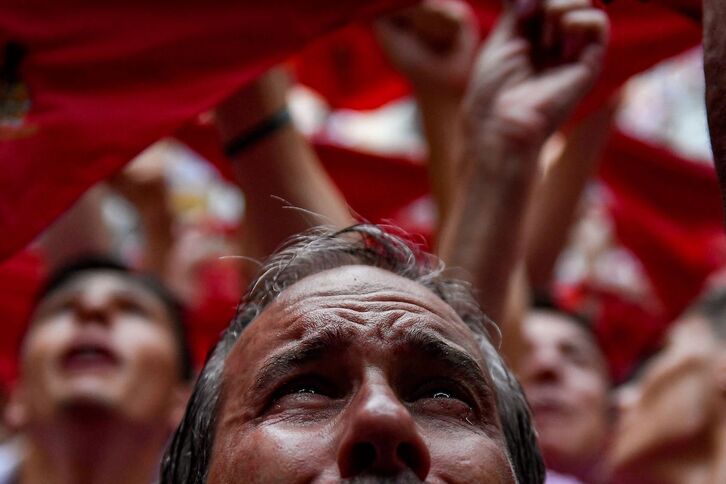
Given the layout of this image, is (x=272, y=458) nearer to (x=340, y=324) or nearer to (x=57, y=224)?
(x=340, y=324)

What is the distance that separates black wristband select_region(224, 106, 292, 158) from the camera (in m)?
2.31

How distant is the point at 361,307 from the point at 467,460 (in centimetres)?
27

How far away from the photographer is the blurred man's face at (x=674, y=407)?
2723mm

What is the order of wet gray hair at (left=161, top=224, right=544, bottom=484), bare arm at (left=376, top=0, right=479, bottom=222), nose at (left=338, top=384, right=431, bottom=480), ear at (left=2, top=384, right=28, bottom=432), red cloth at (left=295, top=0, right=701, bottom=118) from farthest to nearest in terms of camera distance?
ear at (left=2, top=384, right=28, bottom=432) < red cloth at (left=295, top=0, right=701, bottom=118) < bare arm at (left=376, top=0, right=479, bottom=222) < wet gray hair at (left=161, top=224, right=544, bottom=484) < nose at (left=338, top=384, right=431, bottom=480)

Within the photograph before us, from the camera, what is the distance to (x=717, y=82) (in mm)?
1119

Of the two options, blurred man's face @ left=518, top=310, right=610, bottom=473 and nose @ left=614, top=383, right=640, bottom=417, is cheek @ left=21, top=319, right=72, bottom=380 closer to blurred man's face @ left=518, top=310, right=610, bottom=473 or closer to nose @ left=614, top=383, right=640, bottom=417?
blurred man's face @ left=518, top=310, right=610, bottom=473

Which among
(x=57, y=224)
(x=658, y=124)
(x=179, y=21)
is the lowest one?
(x=658, y=124)

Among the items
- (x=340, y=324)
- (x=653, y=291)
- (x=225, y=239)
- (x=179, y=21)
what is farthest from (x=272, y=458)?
(x=225, y=239)

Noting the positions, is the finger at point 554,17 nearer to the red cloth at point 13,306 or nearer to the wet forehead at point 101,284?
the wet forehead at point 101,284

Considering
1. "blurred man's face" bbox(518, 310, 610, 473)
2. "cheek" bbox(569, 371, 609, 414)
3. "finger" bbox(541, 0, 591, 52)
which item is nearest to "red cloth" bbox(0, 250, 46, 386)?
"blurred man's face" bbox(518, 310, 610, 473)

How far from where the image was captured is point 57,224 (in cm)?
335

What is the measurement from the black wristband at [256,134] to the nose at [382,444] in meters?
1.02

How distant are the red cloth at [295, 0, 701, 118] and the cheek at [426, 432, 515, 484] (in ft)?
3.07

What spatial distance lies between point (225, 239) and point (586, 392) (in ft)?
8.21
